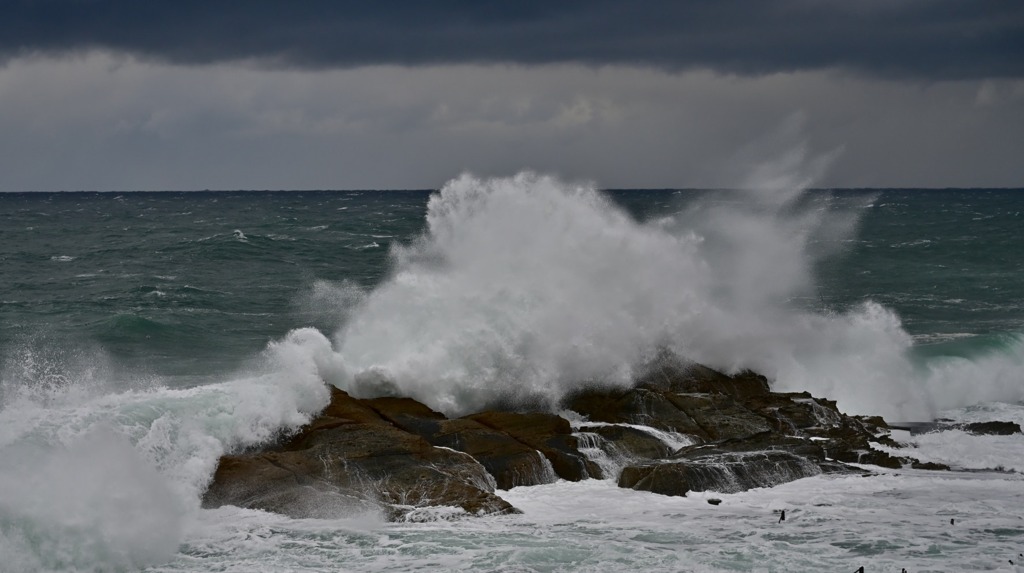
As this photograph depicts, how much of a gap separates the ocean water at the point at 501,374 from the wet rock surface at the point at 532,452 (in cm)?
35

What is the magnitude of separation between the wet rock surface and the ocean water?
351mm

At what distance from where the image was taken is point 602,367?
64.6 feet

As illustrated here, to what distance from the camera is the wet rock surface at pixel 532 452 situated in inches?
557

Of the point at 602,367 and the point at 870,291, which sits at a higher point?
the point at 870,291

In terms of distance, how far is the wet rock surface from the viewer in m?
14.1

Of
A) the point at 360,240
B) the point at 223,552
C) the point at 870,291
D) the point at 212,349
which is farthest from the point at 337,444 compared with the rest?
the point at 360,240

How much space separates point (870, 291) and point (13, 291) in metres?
29.9

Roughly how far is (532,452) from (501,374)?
3.91 metres

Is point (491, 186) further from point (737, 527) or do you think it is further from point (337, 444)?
point (737, 527)

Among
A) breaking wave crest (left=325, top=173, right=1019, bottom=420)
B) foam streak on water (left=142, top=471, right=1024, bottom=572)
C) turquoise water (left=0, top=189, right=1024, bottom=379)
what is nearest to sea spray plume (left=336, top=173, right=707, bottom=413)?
breaking wave crest (left=325, top=173, right=1019, bottom=420)

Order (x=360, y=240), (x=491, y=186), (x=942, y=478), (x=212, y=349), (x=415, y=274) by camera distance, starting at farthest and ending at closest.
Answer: (x=360, y=240)
(x=212, y=349)
(x=491, y=186)
(x=415, y=274)
(x=942, y=478)

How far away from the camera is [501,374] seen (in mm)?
19438

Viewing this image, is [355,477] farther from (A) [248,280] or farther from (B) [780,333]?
(A) [248,280]

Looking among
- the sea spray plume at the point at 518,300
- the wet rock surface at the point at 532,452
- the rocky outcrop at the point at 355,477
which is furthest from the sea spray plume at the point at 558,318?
the rocky outcrop at the point at 355,477
